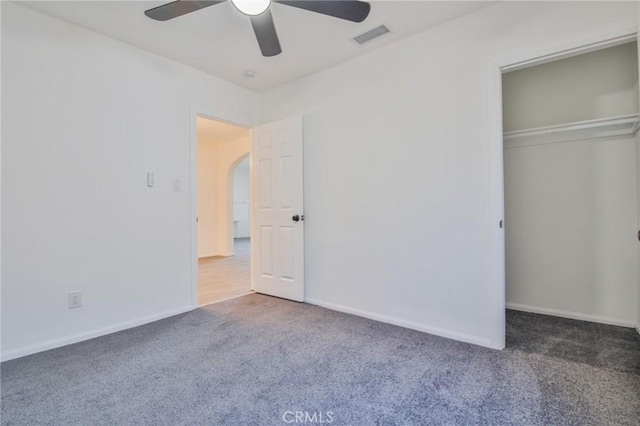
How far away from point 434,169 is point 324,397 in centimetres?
182

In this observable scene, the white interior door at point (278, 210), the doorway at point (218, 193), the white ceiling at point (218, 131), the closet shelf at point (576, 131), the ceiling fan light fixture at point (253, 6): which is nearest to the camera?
the ceiling fan light fixture at point (253, 6)

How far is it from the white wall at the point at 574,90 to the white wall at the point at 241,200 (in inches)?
311

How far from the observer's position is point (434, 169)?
2480mm

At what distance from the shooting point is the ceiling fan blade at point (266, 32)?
1.89 metres

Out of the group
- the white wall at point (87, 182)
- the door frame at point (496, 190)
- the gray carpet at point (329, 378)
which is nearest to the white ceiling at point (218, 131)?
the white wall at point (87, 182)

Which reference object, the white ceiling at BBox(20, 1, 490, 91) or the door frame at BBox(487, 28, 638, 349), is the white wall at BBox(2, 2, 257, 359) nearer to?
the white ceiling at BBox(20, 1, 490, 91)

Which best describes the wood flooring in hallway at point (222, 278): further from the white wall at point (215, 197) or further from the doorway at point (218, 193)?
the white wall at point (215, 197)

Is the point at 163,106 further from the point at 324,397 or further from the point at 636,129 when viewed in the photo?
the point at 636,129

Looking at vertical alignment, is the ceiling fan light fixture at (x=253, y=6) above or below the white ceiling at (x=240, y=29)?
below

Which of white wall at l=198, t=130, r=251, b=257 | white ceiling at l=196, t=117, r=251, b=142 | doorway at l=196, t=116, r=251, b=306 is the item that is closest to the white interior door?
white ceiling at l=196, t=117, r=251, b=142

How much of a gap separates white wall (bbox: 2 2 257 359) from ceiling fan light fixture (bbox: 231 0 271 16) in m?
1.51

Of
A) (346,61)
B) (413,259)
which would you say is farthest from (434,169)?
(346,61)

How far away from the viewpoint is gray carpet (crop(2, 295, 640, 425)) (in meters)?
1.48
